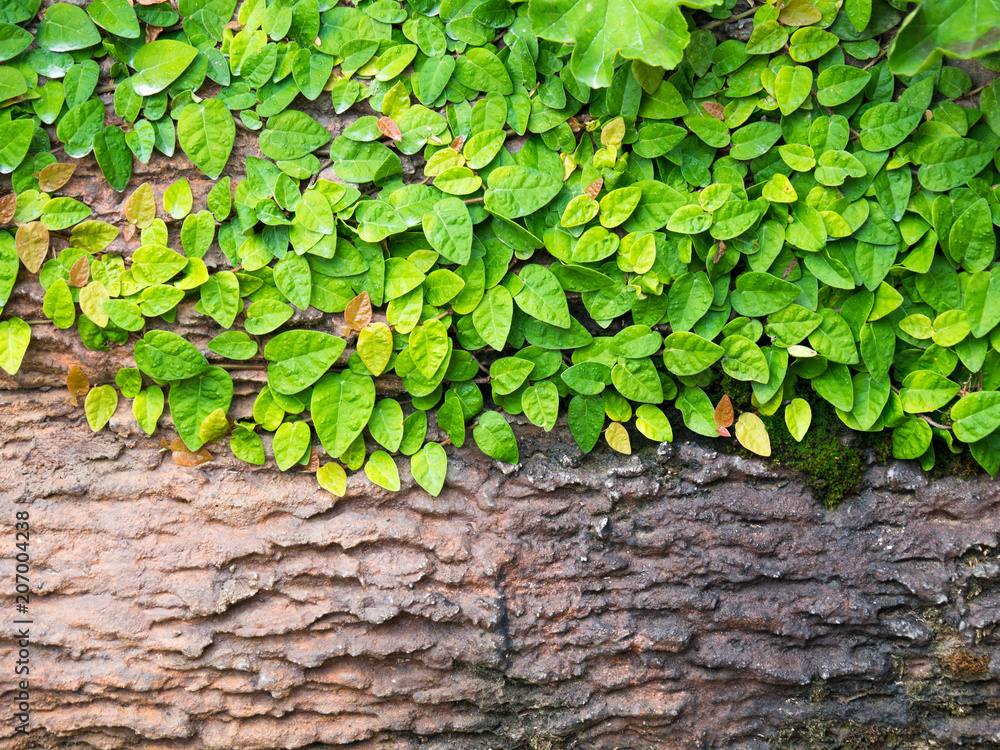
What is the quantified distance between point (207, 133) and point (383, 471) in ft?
3.68

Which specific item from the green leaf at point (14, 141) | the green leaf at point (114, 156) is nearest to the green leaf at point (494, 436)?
A: the green leaf at point (114, 156)

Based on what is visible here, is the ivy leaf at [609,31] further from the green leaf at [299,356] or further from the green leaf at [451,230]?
the green leaf at [299,356]

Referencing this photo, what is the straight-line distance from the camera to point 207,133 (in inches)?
74.5

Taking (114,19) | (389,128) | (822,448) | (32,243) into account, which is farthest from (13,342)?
(822,448)

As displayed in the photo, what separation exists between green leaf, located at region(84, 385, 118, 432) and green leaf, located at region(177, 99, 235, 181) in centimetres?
75

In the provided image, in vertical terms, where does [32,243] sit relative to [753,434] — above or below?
above

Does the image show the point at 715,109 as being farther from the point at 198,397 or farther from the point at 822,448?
the point at 198,397

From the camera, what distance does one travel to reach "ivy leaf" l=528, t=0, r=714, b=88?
5.45ft

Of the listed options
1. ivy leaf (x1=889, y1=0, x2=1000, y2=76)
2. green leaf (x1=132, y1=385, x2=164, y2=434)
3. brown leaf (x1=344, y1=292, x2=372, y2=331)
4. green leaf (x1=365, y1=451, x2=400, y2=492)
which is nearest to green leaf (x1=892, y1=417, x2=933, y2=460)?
ivy leaf (x1=889, y1=0, x2=1000, y2=76)

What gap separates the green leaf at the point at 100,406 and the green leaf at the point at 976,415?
2547mm

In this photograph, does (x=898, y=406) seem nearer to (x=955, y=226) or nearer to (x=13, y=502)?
(x=955, y=226)

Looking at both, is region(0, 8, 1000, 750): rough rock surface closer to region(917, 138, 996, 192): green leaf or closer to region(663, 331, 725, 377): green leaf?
region(663, 331, 725, 377): green leaf

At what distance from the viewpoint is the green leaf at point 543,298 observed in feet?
6.18

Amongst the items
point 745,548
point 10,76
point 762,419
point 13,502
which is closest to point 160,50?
point 10,76
